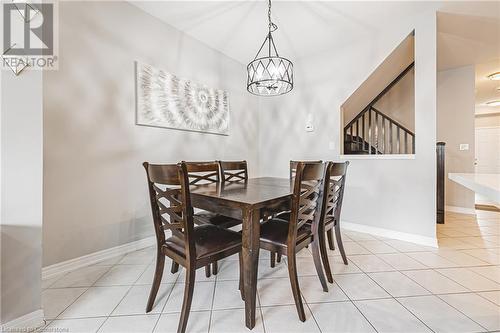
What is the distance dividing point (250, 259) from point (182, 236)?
41cm

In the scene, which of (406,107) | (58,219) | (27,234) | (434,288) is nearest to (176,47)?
(58,219)

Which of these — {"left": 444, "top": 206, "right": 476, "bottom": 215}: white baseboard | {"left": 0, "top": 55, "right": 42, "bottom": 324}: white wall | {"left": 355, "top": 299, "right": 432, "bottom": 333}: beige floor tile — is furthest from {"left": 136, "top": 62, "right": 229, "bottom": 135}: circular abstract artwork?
{"left": 444, "top": 206, "right": 476, "bottom": 215}: white baseboard

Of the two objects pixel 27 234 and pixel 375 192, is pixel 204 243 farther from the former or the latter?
pixel 375 192

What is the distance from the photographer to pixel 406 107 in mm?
4199

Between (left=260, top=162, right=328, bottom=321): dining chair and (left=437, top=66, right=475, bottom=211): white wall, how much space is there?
3.94m

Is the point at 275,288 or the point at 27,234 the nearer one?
the point at 27,234

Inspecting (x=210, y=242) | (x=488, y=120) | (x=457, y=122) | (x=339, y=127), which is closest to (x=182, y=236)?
(x=210, y=242)

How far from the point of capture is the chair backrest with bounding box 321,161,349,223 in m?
1.55

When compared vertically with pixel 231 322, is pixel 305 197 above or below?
above

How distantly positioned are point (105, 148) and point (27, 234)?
1.06m

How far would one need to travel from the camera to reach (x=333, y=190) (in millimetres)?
1740

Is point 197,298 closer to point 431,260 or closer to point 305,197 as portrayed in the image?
point 305,197

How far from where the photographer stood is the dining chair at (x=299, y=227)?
1.30 m

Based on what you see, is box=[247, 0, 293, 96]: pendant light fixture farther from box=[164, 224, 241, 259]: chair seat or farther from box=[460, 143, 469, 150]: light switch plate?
box=[460, 143, 469, 150]: light switch plate
